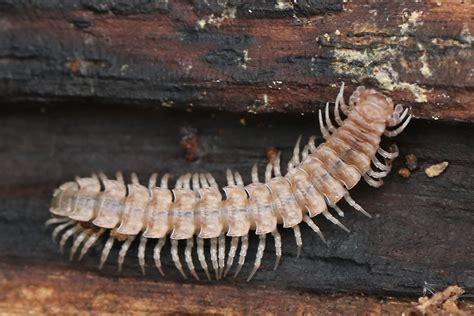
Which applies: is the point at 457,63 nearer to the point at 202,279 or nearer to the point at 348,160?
the point at 348,160

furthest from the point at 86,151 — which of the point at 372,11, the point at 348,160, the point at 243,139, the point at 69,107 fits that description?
the point at 372,11

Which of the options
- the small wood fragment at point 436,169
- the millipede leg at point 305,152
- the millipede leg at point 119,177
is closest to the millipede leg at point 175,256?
the millipede leg at point 119,177

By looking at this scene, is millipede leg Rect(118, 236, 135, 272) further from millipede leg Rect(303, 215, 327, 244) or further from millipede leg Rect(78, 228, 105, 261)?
millipede leg Rect(303, 215, 327, 244)

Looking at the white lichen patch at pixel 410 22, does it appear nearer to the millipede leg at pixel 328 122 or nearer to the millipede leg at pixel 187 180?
the millipede leg at pixel 328 122

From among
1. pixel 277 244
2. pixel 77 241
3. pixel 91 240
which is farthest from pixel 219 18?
pixel 77 241

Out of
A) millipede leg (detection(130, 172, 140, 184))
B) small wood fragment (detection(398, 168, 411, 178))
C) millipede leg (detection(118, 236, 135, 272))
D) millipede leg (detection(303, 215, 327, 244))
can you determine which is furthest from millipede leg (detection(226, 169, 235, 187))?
small wood fragment (detection(398, 168, 411, 178))

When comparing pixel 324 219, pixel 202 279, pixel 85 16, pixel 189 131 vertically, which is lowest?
pixel 202 279
